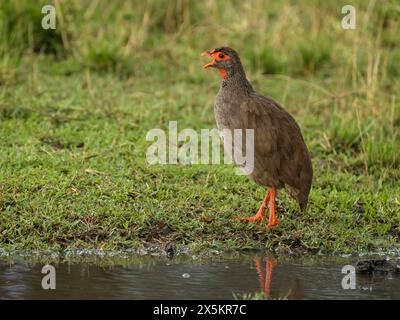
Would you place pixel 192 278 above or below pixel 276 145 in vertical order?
below

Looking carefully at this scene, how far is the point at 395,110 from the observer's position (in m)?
9.06

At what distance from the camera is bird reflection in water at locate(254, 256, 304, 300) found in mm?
5645

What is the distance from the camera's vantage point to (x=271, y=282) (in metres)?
5.96

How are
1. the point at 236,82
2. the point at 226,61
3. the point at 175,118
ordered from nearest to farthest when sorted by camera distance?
1. the point at 236,82
2. the point at 226,61
3. the point at 175,118

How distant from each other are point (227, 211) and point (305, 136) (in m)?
2.01

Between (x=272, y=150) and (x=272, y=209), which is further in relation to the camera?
(x=272, y=209)

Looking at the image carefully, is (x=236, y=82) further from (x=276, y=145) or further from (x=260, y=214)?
(x=260, y=214)

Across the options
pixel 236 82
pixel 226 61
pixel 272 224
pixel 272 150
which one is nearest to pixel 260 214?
pixel 272 224

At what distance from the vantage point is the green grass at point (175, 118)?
6922mm

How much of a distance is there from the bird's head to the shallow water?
162 centimetres

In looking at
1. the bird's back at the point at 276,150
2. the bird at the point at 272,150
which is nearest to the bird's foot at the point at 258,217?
the bird at the point at 272,150

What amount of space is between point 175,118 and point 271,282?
11.6ft
